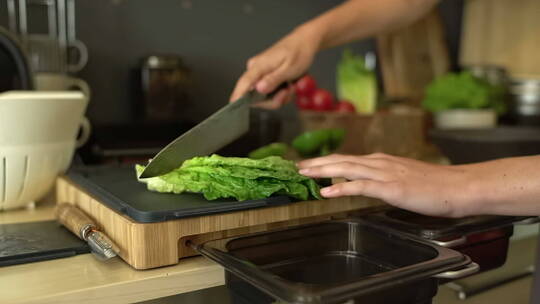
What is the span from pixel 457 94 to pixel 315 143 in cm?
70

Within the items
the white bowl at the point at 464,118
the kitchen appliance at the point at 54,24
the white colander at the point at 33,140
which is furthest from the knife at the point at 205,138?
the white bowl at the point at 464,118

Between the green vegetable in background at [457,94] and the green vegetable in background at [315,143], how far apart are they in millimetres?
605

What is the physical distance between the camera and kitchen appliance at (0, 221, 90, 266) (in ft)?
2.21

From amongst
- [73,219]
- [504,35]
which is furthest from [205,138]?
[504,35]

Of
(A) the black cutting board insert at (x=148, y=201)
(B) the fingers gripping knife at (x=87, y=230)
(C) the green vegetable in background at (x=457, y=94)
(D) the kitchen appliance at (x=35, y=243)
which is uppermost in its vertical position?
(C) the green vegetable in background at (x=457, y=94)

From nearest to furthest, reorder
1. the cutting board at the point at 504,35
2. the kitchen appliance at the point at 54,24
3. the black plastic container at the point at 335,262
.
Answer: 1. the black plastic container at the point at 335,262
2. the kitchen appliance at the point at 54,24
3. the cutting board at the point at 504,35

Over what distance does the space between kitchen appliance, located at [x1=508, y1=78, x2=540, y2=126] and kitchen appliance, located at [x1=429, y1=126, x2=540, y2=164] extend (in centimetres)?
66

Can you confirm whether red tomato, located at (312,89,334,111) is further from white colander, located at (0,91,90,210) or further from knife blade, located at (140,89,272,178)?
white colander, located at (0,91,90,210)

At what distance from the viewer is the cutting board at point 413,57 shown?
1.86 m

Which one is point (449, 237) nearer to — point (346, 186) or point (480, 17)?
point (346, 186)

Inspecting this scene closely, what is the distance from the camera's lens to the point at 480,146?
112cm

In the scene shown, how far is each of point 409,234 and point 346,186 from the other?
100 millimetres

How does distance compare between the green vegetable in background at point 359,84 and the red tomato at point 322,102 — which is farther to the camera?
the green vegetable in background at point 359,84

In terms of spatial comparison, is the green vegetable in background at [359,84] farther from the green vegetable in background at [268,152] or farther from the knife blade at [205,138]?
the knife blade at [205,138]
